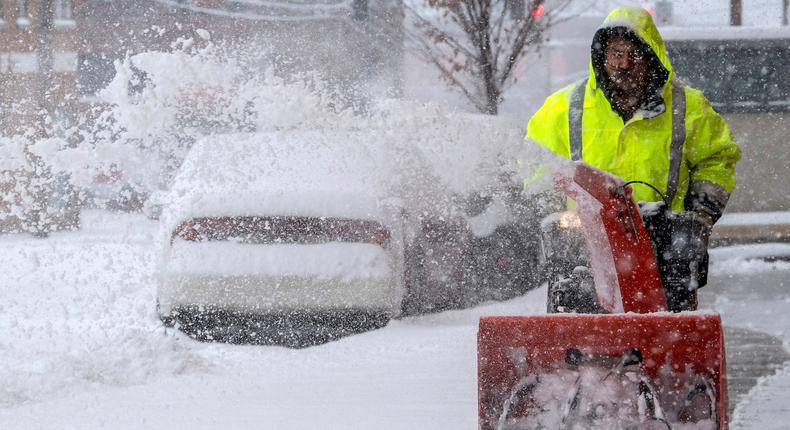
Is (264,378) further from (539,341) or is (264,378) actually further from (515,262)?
(539,341)

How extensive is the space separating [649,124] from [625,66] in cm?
20

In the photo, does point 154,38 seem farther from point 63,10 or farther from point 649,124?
point 649,124

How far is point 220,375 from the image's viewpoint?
18.5ft

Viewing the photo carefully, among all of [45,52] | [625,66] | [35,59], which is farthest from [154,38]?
[625,66]

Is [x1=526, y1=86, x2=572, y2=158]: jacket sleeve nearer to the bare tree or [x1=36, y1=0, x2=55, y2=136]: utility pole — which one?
the bare tree

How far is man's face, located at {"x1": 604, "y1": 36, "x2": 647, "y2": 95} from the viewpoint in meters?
3.64

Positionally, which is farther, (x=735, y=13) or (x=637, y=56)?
(x=735, y=13)

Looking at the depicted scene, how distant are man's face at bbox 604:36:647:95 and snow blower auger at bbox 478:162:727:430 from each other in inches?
20.6

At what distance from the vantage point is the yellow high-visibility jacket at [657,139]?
3.64 meters

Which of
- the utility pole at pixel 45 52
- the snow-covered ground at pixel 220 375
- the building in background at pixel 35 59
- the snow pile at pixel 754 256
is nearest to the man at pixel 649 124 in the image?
the snow-covered ground at pixel 220 375

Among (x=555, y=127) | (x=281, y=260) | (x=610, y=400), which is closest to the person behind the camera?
(x=610, y=400)

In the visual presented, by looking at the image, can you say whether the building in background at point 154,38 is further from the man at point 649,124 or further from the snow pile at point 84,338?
the man at point 649,124

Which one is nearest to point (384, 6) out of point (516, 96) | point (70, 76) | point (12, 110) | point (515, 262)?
point (12, 110)

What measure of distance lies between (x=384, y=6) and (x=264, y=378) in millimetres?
12157
